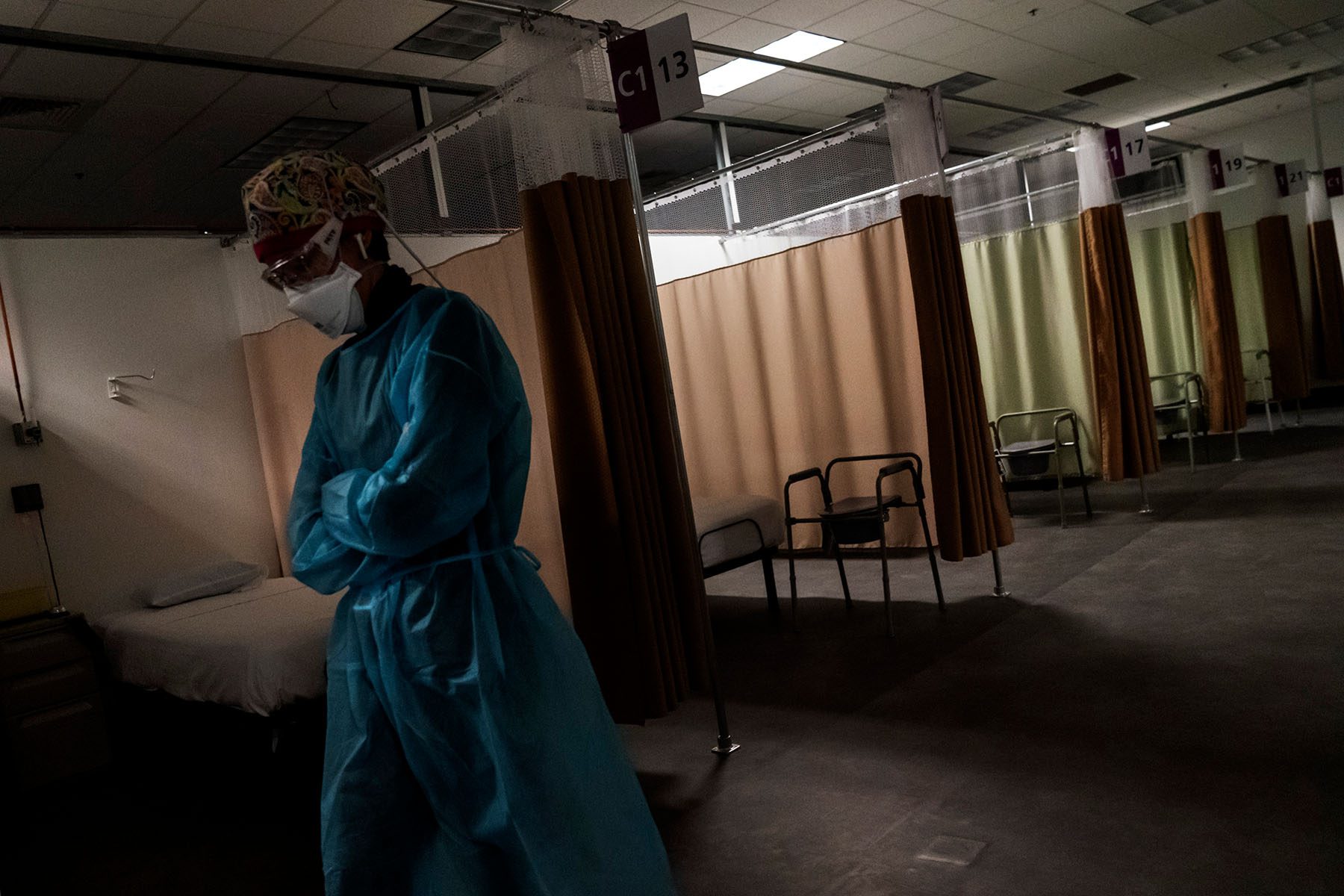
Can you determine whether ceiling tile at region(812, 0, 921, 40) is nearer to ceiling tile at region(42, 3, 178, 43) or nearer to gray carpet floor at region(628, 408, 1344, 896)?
gray carpet floor at region(628, 408, 1344, 896)

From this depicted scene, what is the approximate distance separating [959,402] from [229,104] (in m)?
4.34

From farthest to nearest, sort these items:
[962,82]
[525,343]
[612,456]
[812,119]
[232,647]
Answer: [812,119] → [962,82] → [232,647] → [525,343] → [612,456]

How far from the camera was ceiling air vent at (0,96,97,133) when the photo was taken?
5164 mm

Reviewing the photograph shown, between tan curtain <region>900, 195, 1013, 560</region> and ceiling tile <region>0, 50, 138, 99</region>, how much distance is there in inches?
152

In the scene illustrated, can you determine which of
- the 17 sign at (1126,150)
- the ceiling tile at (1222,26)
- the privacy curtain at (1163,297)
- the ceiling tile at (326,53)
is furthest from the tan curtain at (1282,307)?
the ceiling tile at (326,53)

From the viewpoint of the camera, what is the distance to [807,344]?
18.5ft

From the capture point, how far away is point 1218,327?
24.3 feet

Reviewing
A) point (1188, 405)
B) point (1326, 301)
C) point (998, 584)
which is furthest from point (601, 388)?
point (1326, 301)

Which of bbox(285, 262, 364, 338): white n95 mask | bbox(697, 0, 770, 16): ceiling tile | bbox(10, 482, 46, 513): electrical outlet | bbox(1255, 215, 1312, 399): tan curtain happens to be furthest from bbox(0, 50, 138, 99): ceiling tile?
bbox(1255, 215, 1312, 399): tan curtain

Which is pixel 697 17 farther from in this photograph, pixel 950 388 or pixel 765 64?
pixel 950 388

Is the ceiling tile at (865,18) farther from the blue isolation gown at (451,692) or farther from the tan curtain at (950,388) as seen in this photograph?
the blue isolation gown at (451,692)

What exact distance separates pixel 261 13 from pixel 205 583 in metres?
2.61

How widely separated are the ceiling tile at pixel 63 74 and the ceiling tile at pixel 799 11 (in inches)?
131

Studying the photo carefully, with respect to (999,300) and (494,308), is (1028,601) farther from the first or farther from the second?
(999,300)
